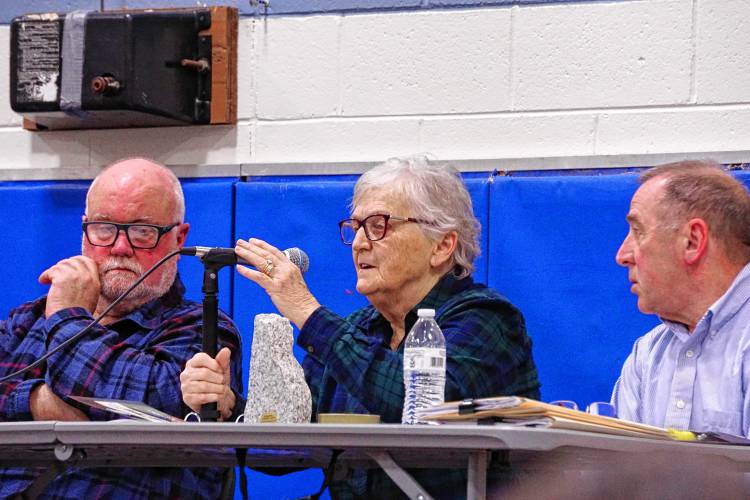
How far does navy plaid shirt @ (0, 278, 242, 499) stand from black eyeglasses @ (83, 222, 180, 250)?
198 millimetres

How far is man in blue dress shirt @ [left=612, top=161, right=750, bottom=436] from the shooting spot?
2082 millimetres

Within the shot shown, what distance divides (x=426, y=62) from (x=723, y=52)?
77 cm

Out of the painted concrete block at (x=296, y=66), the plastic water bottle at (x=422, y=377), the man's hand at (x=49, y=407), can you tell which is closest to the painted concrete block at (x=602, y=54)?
the painted concrete block at (x=296, y=66)

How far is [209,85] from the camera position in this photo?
3225 mm

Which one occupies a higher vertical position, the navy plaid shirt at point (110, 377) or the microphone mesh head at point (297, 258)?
the microphone mesh head at point (297, 258)

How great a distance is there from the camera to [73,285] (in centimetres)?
245

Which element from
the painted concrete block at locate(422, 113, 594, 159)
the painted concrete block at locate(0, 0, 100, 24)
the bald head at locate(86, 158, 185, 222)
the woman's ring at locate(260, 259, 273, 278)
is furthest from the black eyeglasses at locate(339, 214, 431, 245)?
the painted concrete block at locate(0, 0, 100, 24)

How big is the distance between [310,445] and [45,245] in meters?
1.96

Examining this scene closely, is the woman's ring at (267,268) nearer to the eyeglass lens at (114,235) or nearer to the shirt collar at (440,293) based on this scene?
the shirt collar at (440,293)

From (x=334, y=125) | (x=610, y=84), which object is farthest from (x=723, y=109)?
(x=334, y=125)

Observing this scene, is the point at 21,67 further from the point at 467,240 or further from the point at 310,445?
the point at 310,445

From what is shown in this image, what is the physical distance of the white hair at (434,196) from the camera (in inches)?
94.1

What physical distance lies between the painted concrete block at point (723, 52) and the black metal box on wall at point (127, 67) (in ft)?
4.14

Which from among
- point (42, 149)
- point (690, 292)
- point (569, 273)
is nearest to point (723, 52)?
point (569, 273)
